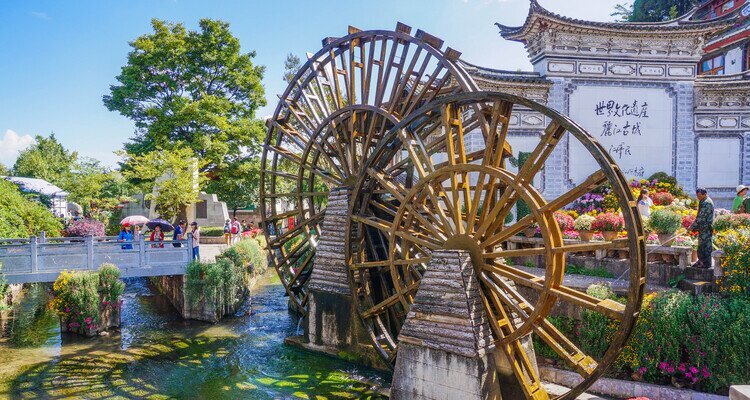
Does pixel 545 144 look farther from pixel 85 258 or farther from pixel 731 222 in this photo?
pixel 85 258

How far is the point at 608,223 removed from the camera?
10.4 metres

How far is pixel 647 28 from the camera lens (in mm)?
17922

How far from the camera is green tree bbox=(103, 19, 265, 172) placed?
21.2 meters

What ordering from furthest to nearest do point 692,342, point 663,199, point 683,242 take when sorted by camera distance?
point 663,199, point 683,242, point 692,342

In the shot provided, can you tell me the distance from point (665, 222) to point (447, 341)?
5974 mm

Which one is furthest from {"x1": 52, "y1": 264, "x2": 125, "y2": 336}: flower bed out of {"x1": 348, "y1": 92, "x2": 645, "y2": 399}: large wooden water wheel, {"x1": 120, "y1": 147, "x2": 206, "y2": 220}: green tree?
{"x1": 120, "y1": 147, "x2": 206, "y2": 220}: green tree

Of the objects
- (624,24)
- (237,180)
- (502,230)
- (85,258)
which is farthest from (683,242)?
(237,180)

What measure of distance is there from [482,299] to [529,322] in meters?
0.64

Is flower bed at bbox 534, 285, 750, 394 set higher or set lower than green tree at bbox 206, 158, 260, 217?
lower

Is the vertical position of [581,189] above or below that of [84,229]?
above

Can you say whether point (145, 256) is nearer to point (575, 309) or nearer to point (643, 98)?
point (575, 309)

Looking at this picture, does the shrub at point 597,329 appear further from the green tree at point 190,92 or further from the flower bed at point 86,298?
the green tree at point 190,92

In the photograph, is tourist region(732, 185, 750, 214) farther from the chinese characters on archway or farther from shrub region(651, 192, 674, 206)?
the chinese characters on archway

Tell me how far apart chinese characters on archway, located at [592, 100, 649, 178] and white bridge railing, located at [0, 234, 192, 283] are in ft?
48.6
